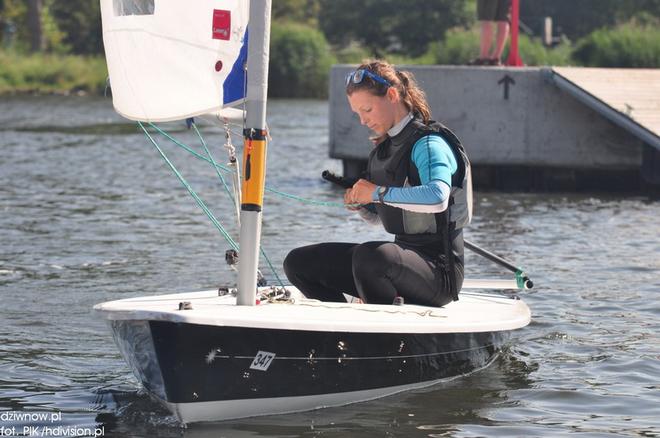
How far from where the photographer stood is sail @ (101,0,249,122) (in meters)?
5.26

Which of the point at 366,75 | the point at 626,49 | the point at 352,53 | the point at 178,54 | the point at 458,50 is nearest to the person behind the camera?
the point at 178,54

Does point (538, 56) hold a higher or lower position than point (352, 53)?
higher

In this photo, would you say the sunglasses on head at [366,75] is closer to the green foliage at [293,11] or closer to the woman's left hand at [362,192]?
the woman's left hand at [362,192]

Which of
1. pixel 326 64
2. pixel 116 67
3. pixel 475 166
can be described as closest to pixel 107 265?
pixel 116 67

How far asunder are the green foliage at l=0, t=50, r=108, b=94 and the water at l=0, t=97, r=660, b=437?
22.9m

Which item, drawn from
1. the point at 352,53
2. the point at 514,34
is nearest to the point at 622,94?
the point at 514,34

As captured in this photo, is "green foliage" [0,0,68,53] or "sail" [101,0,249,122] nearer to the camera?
"sail" [101,0,249,122]

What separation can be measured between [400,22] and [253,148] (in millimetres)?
40639

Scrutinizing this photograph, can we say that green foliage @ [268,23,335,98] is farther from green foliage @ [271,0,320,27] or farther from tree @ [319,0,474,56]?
green foliage @ [271,0,320,27]

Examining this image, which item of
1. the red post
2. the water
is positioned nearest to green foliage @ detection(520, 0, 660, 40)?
the water

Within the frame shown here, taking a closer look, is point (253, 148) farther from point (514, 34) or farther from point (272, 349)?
point (514, 34)

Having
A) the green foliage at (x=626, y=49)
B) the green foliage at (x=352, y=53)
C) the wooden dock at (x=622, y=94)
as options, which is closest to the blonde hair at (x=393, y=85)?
the wooden dock at (x=622, y=94)

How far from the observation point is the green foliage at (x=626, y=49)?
21.4 meters

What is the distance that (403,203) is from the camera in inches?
211
